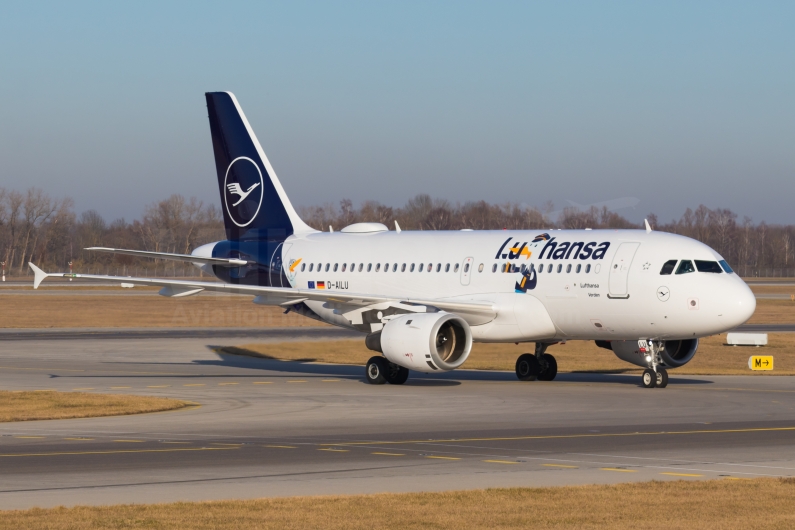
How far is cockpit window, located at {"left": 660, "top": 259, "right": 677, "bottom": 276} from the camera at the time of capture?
31.6 meters

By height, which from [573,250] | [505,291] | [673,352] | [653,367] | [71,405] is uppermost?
[573,250]

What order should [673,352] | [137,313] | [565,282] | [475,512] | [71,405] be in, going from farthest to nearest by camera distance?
[137,313] → [673,352] → [565,282] → [71,405] → [475,512]

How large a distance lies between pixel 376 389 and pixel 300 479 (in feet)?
55.3

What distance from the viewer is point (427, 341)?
31750 mm

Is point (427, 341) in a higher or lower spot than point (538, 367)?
higher

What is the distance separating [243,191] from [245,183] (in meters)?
0.32

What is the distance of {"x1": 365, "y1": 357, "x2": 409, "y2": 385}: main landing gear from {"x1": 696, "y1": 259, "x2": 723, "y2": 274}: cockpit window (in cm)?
928

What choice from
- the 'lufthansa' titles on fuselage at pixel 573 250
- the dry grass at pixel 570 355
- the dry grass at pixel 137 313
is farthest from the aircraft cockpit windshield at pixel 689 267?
the dry grass at pixel 137 313

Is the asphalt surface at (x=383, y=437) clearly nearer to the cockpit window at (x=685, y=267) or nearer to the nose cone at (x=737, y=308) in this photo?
the nose cone at (x=737, y=308)

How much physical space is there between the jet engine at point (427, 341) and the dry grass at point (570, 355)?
8.44m

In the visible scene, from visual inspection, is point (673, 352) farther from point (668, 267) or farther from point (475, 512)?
point (475, 512)

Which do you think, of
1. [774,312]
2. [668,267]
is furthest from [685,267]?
[774,312]

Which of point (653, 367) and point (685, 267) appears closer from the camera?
point (685, 267)

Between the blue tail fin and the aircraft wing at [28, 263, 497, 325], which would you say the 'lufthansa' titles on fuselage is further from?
the blue tail fin
